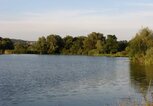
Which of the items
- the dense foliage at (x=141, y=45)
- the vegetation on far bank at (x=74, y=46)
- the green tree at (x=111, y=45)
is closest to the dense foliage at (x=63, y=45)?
the vegetation on far bank at (x=74, y=46)

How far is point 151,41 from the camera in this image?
227ft

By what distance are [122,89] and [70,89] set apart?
3860mm

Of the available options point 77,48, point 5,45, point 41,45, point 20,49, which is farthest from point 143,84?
point 5,45

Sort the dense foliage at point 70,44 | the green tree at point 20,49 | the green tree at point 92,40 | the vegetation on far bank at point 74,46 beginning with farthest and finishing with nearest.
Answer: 1. the green tree at point 20,49
2. the dense foliage at point 70,44
3. the green tree at point 92,40
4. the vegetation on far bank at point 74,46

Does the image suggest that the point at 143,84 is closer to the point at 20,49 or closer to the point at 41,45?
the point at 41,45

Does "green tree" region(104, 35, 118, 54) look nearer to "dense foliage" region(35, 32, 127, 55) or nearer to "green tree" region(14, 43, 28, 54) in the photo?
"dense foliage" region(35, 32, 127, 55)

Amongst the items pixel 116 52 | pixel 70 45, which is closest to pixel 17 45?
pixel 70 45

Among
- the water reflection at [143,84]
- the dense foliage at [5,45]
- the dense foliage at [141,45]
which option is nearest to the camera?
the water reflection at [143,84]

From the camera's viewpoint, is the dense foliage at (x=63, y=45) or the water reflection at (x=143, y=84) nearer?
the water reflection at (x=143, y=84)

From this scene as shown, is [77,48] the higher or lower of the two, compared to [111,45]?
lower

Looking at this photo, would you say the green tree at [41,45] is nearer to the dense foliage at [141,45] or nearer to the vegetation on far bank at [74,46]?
the vegetation on far bank at [74,46]

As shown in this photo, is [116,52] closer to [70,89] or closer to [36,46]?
[36,46]

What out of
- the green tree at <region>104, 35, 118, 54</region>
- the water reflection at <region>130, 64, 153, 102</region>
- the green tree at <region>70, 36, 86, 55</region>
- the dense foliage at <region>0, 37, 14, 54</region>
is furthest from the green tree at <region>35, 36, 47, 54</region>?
the water reflection at <region>130, 64, 153, 102</region>

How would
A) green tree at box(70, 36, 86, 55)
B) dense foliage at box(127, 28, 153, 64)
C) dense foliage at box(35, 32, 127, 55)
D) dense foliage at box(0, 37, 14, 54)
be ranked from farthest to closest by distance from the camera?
dense foliage at box(0, 37, 14, 54), green tree at box(70, 36, 86, 55), dense foliage at box(35, 32, 127, 55), dense foliage at box(127, 28, 153, 64)
